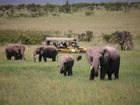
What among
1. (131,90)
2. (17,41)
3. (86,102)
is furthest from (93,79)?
(17,41)

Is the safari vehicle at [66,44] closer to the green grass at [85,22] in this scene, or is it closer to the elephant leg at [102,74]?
the green grass at [85,22]

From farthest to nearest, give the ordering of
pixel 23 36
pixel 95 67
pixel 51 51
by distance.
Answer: pixel 51 51 → pixel 23 36 → pixel 95 67

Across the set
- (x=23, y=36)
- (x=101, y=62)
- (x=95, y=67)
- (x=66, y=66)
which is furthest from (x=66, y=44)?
(x=95, y=67)

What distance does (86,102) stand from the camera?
8234mm

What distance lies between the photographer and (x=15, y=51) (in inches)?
603

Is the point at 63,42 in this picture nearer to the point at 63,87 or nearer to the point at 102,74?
the point at 102,74

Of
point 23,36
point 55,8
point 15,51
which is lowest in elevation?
point 15,51

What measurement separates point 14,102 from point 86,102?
1.06m

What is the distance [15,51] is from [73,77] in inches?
193

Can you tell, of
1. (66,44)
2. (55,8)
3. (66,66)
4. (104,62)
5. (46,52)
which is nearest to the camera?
(104,62)

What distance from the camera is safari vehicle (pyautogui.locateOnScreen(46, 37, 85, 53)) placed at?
1544 cm

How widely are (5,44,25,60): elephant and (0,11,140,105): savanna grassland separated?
0.26 meters

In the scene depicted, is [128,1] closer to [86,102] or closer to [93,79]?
[93,79]

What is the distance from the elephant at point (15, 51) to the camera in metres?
14.7
